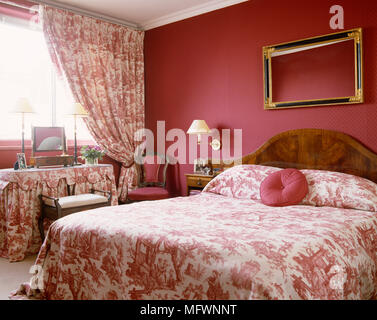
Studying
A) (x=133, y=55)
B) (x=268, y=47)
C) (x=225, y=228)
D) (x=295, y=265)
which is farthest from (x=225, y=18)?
(x=295, y=265)

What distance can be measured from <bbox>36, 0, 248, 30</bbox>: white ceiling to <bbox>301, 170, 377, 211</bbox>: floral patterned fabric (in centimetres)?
237

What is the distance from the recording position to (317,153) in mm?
3498

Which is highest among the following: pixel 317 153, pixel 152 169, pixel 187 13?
pixel 187 13

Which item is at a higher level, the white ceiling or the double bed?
A: the white ceiling

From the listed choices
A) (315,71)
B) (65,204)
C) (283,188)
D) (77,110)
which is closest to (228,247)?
(283,188)

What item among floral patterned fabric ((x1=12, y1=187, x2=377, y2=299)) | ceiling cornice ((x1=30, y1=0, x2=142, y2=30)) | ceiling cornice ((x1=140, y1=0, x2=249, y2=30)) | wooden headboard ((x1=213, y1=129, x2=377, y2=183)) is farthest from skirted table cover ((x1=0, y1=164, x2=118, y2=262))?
ceiling cornice ((x1=140, y1=0, x2=249, y2=30))

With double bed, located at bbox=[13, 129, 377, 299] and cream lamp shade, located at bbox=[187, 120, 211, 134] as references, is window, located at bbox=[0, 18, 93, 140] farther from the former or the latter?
double bed, located at bbox=[13, 129, 377, 299]

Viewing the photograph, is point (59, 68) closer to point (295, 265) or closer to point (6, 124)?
point (6, 124)

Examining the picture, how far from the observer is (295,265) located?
1722mm

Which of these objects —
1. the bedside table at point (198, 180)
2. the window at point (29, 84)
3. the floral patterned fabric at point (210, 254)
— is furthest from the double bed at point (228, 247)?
the window at point (29, 84)

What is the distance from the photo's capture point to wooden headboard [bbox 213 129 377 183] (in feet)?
10.6

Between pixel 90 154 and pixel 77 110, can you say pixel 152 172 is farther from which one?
pixel 77 110

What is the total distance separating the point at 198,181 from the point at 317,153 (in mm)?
1418
